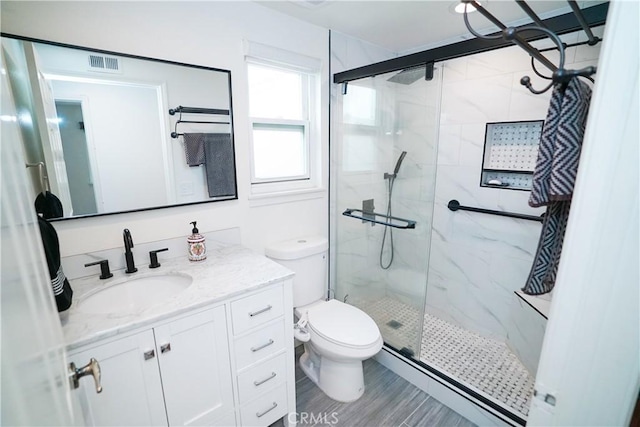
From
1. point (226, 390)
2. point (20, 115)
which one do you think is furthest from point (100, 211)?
point (226, 390)

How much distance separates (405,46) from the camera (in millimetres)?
2426

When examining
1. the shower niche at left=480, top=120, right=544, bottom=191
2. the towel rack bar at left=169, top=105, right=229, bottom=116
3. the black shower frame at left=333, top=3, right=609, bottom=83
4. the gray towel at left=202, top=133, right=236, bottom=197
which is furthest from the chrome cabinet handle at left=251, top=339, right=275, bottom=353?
the shower niche at left=480, top=120, right=544, bottom=191

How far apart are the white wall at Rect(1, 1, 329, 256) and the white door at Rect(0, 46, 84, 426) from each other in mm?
1033

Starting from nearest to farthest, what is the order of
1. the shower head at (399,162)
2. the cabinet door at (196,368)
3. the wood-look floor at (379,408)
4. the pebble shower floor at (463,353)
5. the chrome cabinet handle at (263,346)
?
the cabinet door at (196,368) < the chrome cabinet handle at (263,346) < the wood-look floor at (379,408) < the pebble shower floor at (463,353) < the shower head at (399,162)

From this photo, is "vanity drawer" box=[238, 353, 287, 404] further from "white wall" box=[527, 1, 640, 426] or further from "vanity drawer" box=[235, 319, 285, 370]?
"white wall" box=[527, 1, 640, 426]

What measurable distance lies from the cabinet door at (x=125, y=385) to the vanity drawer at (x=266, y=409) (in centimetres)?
42

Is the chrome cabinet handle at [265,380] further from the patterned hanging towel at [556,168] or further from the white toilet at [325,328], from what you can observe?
the patterned hanging towel at [556,168]

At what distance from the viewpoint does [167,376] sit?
1145 millimetres

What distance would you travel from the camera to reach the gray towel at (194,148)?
5.24 feet

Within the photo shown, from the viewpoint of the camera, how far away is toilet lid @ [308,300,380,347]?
1.64 metres

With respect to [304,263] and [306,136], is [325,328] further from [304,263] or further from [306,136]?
[306,136]

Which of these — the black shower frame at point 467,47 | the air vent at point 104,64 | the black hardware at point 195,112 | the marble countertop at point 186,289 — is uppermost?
the black shower frame at point 467,47

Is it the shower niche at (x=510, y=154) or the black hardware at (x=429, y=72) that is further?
the shower niche at (x=510, y=154)

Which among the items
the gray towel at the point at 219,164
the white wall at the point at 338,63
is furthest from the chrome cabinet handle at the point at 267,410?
the gray towel at the point at 219,164
